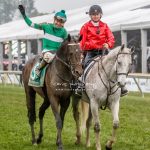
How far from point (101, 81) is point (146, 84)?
14426mm

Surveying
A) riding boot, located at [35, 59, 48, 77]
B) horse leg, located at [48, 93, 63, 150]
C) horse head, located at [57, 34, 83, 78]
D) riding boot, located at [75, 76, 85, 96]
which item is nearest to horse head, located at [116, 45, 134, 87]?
horse head, located at [57, 34, 83, 78]

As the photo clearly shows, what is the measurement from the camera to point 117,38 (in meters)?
32.6

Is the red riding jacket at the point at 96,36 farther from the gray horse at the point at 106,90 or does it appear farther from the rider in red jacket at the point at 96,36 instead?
the gray horse at the point at 106,90

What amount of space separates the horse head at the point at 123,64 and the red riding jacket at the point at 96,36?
147cm

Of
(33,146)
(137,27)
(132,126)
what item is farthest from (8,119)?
(137,27)

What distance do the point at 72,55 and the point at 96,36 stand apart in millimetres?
1417

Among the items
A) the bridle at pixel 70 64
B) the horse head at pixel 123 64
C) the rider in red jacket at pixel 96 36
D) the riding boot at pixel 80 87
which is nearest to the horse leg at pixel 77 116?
the riding boot at pixel 80 87

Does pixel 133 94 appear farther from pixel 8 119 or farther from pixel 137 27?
pixel 8 119

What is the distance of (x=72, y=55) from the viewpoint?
9602 mm

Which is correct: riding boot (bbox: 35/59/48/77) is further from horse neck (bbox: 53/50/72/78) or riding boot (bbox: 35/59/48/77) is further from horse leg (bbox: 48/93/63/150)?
horse leg (bbox: 48/93/63/150)

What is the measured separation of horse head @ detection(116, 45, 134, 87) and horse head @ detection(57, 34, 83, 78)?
0.67 m

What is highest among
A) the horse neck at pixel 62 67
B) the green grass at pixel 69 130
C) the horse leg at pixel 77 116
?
the horse neck at pixel 62 67

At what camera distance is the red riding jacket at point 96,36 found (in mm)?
10828

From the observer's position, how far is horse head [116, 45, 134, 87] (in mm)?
9117
